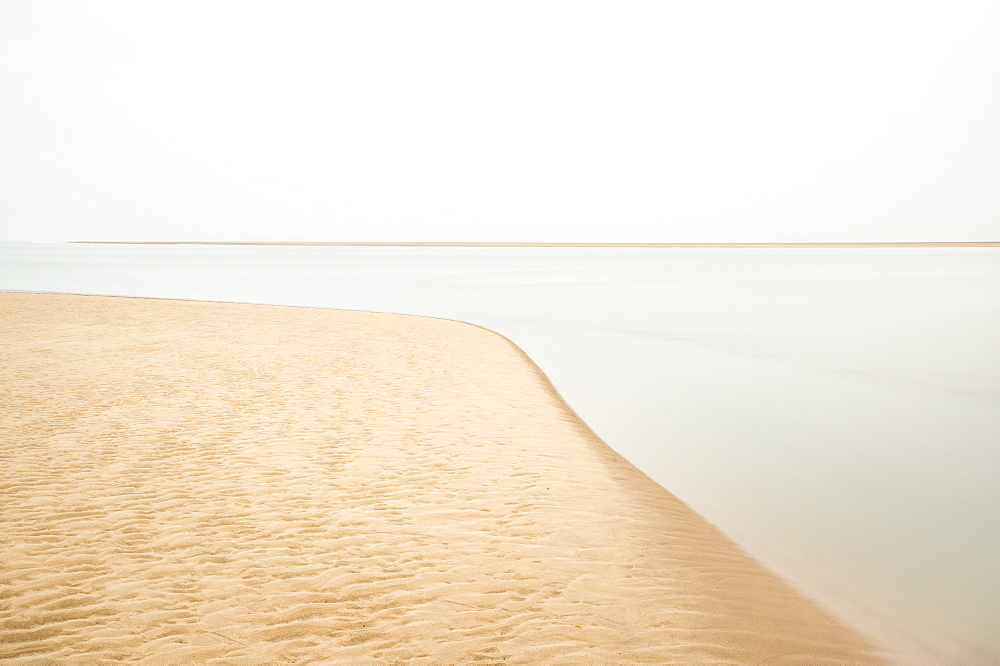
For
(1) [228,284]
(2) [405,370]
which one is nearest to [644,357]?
(2) [405,370]

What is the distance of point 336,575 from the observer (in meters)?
5.19

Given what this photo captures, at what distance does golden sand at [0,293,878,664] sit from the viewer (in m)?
4.42

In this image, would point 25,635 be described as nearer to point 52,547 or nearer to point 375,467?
point 52,547

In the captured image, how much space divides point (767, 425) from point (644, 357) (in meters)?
7.86

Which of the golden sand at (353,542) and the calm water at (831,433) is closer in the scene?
the golden sand at (353,542)

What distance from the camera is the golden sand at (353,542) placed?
4.42 meters

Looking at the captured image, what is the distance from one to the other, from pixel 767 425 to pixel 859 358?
30.6 feet

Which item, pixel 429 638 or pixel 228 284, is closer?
pixel 429 638

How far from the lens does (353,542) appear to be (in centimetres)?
581

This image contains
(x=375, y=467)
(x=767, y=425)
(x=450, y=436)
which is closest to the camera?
(x=375, y=467)

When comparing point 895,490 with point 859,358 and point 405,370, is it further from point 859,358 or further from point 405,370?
point 859,358

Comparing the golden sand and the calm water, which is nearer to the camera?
the golden sand

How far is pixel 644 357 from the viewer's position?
1934cm

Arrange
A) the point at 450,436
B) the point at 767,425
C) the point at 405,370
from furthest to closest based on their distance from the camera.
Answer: the point at 405,370, the point at 767,425, the point at 450,436
